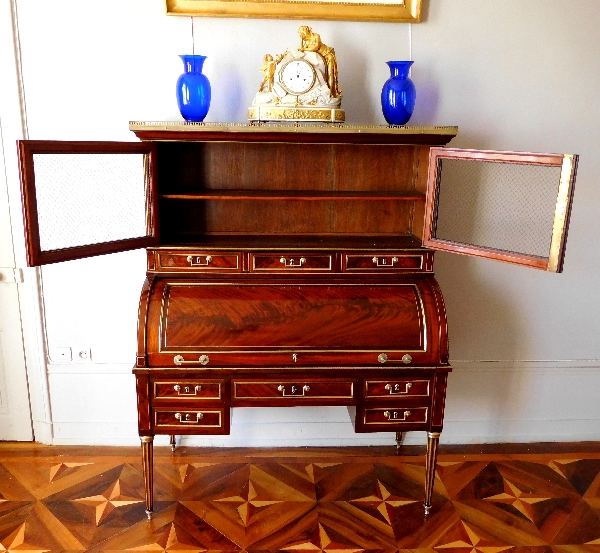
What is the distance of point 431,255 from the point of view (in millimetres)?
1745

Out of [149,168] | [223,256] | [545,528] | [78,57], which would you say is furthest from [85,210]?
[545,528]

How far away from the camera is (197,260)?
67.1 inches

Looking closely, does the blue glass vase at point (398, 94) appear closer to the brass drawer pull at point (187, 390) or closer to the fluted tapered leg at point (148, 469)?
the brass drawer pull at point (187, 390)

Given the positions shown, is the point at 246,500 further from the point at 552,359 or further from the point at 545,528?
the point at 552,359

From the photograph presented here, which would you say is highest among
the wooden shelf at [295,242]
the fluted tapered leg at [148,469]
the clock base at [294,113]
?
the clock base at [294,113]

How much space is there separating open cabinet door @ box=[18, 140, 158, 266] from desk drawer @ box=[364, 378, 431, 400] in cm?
80

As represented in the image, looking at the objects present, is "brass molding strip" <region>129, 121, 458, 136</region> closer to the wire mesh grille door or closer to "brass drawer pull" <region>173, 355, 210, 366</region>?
the wire mesh grille door

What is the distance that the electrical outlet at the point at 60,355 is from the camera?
2057 millimetres

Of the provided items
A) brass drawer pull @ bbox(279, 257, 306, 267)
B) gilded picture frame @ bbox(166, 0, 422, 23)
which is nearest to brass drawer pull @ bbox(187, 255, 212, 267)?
brass drawer pull @ bbox(279, 257, 306, 267)

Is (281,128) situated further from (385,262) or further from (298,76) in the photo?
(385,262)

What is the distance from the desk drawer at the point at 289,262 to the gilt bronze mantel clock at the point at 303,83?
42 centimetres

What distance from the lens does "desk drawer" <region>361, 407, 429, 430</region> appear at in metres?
1.71

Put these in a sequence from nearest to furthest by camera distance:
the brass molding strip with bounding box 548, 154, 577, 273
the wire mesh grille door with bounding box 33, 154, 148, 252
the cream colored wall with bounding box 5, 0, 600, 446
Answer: the brass molding strip with bounding box 548, 154, 577, 273
the wire mesh grille door with bounding box 33, 154, 148, 252
the cream colored wall with bounding box 5, 0, 600, 446

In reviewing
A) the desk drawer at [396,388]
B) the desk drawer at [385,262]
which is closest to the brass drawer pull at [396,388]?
the desk drawer at [396,388]
